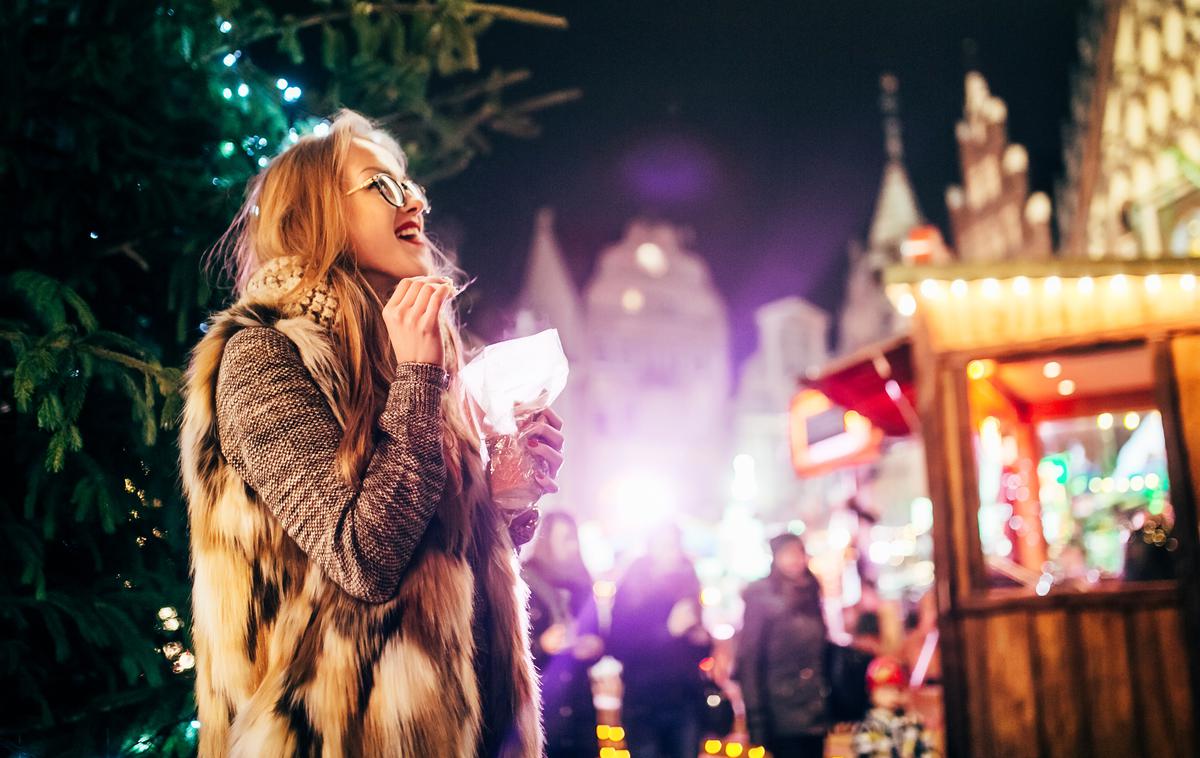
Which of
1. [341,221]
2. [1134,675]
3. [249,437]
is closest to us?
[249,437]

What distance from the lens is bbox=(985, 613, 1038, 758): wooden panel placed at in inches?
243

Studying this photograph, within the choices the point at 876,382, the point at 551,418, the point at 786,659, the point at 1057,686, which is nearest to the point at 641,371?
the point at 876,382

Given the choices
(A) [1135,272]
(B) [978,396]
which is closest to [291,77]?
(A) [1135,272]

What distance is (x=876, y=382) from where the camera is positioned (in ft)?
32.9

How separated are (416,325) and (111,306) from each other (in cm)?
217

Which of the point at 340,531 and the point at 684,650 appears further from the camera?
the point at 684,650

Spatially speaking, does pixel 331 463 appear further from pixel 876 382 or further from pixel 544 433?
pixel 876 382

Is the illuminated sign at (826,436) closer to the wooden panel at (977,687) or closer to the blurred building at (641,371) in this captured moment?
the wooden panel at (977,687)

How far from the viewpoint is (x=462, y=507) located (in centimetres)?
171

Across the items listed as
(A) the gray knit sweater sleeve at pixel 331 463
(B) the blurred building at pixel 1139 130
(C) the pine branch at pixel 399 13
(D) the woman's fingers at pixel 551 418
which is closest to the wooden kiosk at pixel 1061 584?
(C) the pine branch at pixel 399 13

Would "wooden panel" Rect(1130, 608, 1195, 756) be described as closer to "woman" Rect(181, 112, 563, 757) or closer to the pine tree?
the pine tree

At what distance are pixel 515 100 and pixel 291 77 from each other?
1070 mm

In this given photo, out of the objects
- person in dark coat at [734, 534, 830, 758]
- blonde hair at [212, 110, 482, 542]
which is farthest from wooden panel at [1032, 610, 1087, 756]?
blonde hair at [212, 110, 482, 542]

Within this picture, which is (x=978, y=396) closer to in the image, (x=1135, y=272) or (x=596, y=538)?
(x=1135, y=272)
